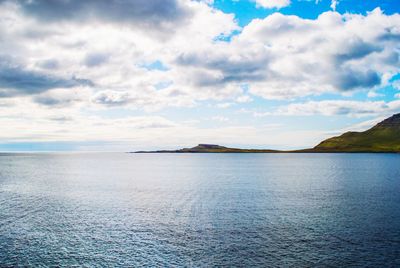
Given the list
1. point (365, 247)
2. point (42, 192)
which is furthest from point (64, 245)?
point (42, 192)

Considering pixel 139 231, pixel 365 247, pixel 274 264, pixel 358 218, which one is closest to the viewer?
pixel 274 264

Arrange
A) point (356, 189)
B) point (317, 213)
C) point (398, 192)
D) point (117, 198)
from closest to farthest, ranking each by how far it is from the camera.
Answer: point (317, 213)
point (117, 198)
point (398, 192)
point (356, 189)

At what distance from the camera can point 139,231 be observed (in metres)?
48.1

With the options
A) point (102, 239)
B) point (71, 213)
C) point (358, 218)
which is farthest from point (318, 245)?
point (71, 213)

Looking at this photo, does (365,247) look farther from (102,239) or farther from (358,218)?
(102,239)

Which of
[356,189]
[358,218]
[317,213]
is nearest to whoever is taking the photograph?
[358,218]

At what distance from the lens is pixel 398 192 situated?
8625 cm

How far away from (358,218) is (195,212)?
2849cm

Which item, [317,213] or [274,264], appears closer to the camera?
[274,264]

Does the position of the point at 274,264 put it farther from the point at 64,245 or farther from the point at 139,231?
the point at 64,245

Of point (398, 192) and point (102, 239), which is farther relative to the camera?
point (398, 192)

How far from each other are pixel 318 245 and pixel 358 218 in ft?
63.5

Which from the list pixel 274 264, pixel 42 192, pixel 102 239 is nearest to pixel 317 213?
pixel 274 264

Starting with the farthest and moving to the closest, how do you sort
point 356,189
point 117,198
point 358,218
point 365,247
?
point 356,189
point 117,198
point 358,218
point 365,247
